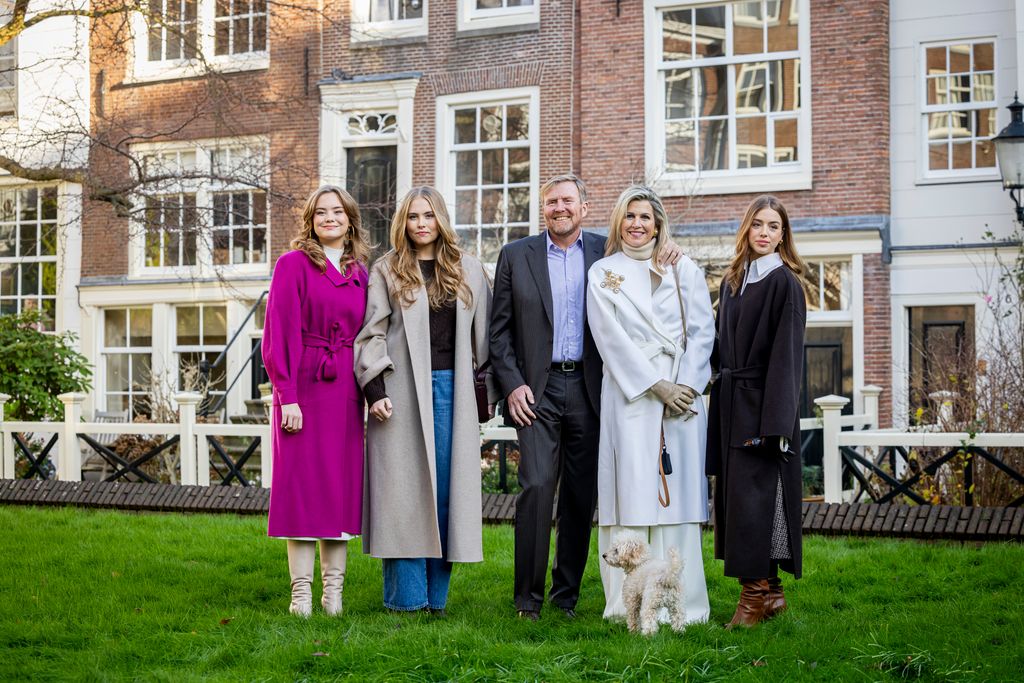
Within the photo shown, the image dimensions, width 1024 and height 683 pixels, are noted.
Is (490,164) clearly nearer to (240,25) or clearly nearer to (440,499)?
(240,25)

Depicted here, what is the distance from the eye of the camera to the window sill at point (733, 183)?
15.4 meters

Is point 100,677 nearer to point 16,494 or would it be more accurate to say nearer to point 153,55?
point 16,494

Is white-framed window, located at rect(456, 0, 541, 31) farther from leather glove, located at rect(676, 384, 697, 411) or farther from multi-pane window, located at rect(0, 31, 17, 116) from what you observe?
leather glove, located at rect(676, 384, 697, 411)

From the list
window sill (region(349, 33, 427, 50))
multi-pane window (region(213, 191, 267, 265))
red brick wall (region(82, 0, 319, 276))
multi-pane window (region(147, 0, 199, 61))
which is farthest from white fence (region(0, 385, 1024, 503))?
window sill (region(349, 33, 427, 50))

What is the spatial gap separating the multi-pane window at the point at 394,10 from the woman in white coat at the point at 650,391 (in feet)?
42.1

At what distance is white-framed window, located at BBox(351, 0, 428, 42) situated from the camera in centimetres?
1766

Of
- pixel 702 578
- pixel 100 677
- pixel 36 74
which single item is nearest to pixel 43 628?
pixel 100 677

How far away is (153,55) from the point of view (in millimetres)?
19328

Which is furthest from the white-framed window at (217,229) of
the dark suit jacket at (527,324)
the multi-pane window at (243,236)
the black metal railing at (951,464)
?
the dark suit jacket at (527,324)

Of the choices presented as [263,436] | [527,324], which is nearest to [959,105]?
[263,436]

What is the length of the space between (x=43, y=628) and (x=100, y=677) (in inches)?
37.8

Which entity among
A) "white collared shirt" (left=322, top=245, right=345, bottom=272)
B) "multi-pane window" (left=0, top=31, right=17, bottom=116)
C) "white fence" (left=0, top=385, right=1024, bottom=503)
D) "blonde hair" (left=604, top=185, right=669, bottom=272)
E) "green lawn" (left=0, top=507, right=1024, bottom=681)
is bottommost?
"green lawn" (left=0, top=507, right=1024, bottom=681)

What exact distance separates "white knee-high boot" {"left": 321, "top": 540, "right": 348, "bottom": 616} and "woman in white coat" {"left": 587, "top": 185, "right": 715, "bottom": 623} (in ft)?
4.24

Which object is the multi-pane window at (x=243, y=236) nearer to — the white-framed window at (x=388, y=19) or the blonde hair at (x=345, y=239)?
the white-framed window at (x=388, y=19)
